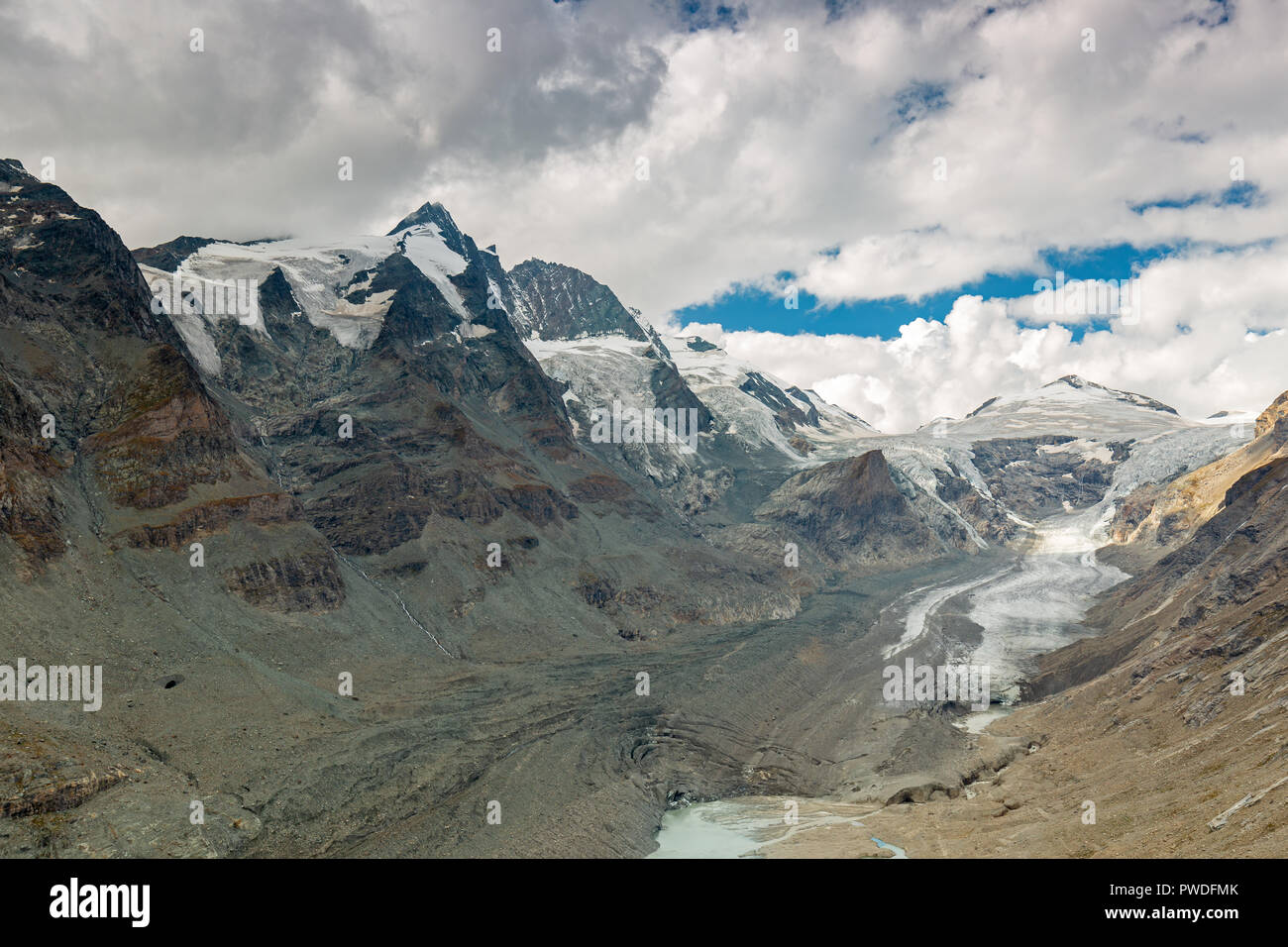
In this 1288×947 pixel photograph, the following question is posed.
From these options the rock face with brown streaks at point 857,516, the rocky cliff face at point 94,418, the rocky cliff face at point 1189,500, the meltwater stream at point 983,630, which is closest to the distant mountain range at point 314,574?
the rocky cliff face at point 94,418

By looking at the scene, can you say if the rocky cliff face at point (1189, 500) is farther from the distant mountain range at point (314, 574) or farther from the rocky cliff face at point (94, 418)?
the rocky cliff face at point (94, 418)

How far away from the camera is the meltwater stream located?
157 feet

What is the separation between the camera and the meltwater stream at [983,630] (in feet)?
157

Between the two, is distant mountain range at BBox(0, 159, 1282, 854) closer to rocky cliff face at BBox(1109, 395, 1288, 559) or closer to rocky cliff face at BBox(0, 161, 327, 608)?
rocky cliff face at BBox(0, 161, 327, 608)

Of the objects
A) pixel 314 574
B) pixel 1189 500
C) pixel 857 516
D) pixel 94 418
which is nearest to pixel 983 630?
pixel 857 516

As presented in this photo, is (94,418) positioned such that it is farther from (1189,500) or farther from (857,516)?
(1189,500)

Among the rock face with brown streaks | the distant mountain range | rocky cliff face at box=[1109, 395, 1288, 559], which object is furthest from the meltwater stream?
the rock face with brown streaks

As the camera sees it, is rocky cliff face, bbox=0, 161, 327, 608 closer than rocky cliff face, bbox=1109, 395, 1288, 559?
Yes

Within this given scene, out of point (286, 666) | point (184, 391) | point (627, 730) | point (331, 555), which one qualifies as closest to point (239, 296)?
point (184, 391)

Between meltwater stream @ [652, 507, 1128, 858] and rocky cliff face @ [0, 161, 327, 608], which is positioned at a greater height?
rocky cliff face @ [0, 161, 327, 608]

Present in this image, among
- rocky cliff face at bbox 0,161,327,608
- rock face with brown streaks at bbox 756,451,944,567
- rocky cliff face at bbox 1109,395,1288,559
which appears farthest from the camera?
rock face with brown streaks at bbox 756,451,944,567

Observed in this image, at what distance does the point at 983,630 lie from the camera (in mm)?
120312
